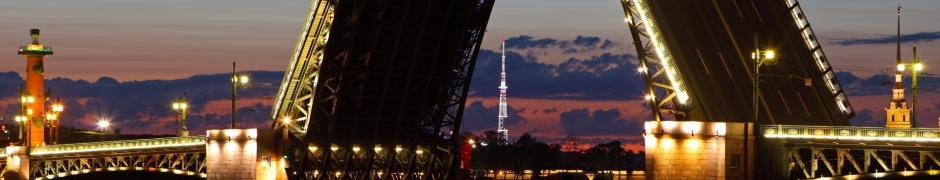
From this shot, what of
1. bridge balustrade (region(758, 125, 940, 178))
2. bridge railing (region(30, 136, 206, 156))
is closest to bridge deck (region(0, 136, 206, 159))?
bridge railing (region(30, 136, 206, 156))

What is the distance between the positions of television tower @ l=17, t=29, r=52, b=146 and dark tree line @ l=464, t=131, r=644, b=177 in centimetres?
3556

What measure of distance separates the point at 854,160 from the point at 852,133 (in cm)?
103

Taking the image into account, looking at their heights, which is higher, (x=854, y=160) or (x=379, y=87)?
(x=379, y=87)

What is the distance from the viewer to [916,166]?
2307 inches

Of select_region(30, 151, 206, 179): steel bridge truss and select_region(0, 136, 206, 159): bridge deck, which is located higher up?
select_region(0, 136, 206, 159): bridge deck

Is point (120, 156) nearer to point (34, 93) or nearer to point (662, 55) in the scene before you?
point (34, 93)

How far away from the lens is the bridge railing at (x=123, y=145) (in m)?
83.1

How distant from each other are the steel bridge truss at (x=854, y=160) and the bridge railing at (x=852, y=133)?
0.31m

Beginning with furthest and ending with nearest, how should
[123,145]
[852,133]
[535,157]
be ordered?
[535,157]
[123,145]
[852,133]

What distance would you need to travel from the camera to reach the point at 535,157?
162 metres

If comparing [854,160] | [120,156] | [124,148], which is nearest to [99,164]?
[120,156]

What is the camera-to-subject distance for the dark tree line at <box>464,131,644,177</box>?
500 ft

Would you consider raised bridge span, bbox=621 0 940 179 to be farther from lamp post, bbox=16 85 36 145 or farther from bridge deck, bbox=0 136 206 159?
lamp post, bbox=16 85 36 145

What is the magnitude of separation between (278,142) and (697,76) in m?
18.1
